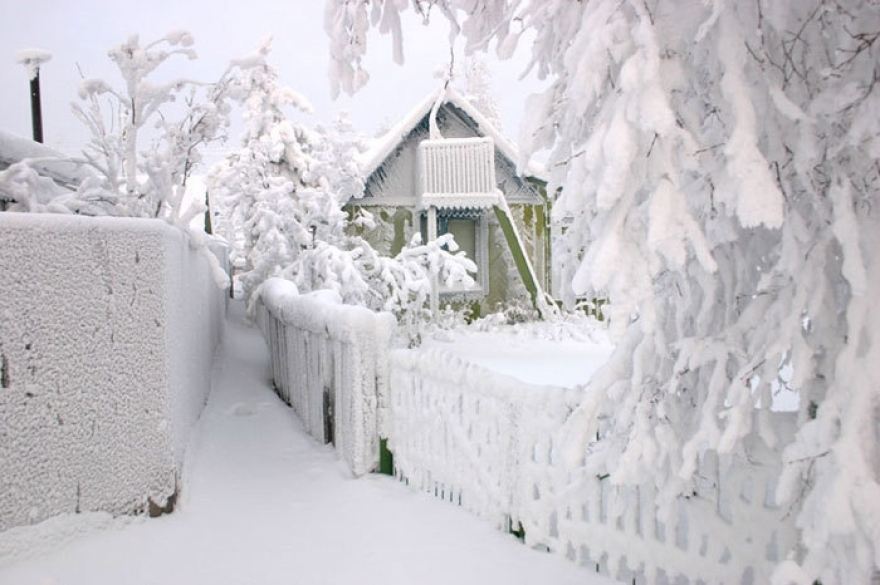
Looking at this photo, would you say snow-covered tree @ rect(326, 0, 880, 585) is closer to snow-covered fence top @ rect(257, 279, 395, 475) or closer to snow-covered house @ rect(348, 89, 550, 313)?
snow-covered fence top @ rect(257, 279, 395, 475)

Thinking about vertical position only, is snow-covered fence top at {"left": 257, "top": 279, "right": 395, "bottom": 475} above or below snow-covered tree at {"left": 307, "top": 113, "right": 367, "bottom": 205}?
below

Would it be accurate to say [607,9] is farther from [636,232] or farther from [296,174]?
[296,174]

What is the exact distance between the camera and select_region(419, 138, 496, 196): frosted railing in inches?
679

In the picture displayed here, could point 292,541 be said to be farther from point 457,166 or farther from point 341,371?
point 457,166

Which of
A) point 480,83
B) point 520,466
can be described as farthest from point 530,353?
point 480,83

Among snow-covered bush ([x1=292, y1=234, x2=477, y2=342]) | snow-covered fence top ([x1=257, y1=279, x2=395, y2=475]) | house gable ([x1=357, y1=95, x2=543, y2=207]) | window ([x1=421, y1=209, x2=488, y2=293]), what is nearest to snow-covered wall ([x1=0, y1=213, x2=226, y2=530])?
snow-covered fence top ([x1=257, y1=279, x2=395, y2=475])

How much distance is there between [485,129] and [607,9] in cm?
1724

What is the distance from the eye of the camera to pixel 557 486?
3656 millimetres

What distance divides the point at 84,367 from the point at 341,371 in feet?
7.01

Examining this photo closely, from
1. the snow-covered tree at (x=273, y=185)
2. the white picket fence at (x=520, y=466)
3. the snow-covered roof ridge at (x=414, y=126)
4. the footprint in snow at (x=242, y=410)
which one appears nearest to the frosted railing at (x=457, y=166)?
the snow-covered roof ridge at (x=414, y=126)

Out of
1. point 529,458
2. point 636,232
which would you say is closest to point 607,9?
point 636,232

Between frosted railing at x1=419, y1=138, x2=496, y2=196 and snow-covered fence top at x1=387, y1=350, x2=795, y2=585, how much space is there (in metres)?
12.8

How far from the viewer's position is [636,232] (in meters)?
2.00

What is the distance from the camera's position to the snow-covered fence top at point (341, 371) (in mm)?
5148
